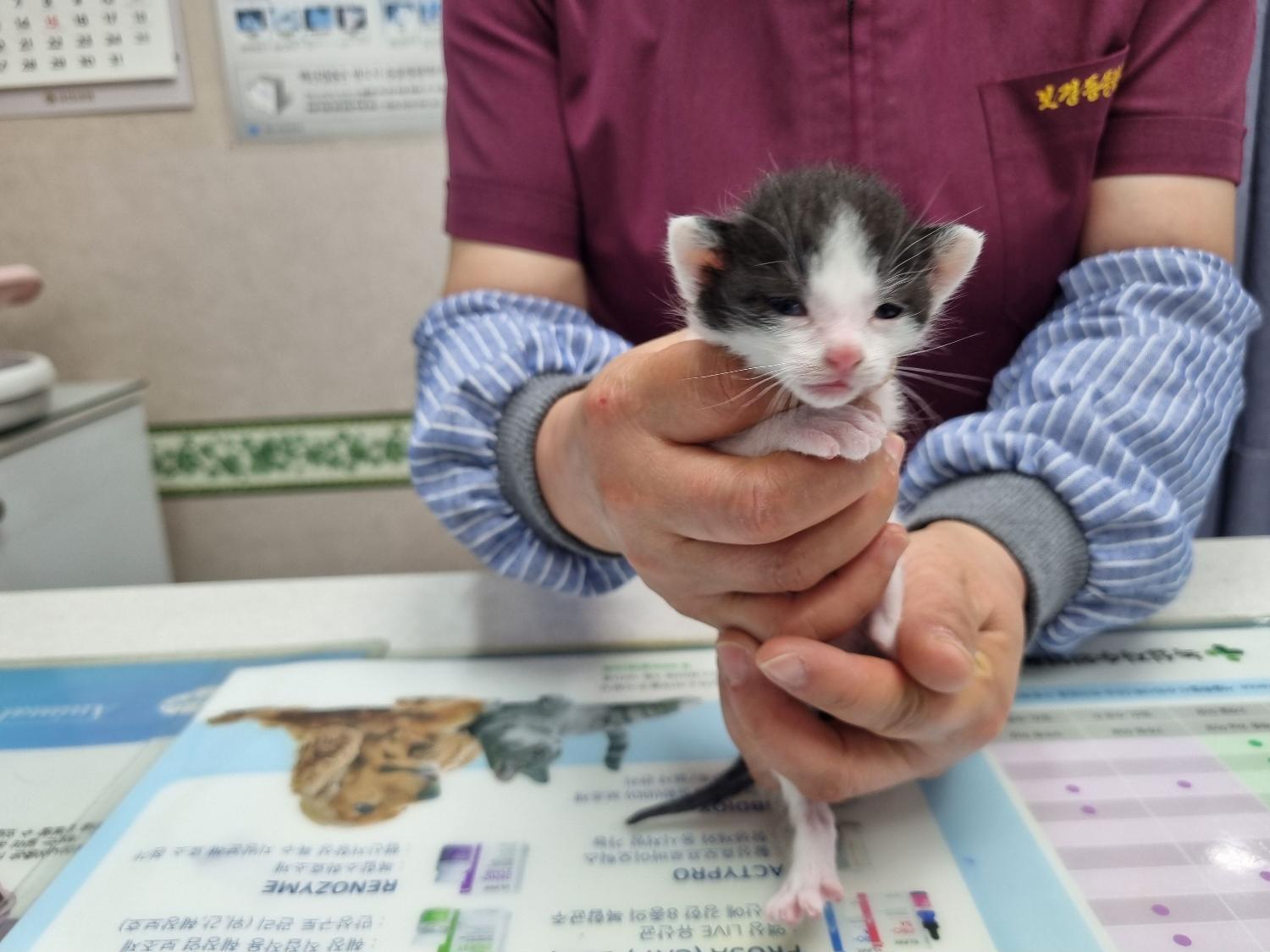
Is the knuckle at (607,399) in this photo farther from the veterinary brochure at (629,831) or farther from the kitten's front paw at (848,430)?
the veterinary brochure at (629,831)

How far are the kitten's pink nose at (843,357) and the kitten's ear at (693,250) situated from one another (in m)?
0.11

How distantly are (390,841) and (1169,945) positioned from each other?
1.66 ft

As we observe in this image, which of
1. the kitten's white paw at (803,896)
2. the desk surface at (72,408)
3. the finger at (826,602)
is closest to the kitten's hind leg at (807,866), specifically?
the kitten's white paw at (803,896)

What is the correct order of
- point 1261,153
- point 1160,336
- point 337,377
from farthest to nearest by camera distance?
point 337,377
point 1261,153
point 1160,336

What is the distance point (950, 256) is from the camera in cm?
55

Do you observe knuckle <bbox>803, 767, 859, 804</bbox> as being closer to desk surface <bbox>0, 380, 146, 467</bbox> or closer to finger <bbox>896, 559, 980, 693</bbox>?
finger <bbox>896, 559, 980, 693</bbox>

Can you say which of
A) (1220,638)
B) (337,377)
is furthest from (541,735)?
(337,377)

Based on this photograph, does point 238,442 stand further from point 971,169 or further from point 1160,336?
point 1160,336

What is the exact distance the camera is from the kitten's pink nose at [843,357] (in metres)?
0.48

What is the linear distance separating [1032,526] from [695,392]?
38cm

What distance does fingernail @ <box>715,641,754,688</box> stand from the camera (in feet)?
2.03

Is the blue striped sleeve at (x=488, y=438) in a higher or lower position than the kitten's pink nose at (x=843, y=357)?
lower

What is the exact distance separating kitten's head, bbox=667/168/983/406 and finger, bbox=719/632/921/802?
0.73 ft

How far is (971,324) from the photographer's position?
1009 millimetres
